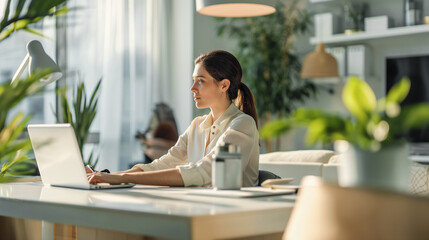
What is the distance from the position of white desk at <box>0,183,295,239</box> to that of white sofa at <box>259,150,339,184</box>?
77 cm

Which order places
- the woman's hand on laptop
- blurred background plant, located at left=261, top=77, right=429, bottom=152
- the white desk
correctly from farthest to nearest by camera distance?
the woman's hand on laptop → the white desk → blurred background plant, located at left=261, top=77, right=429, bottom=152

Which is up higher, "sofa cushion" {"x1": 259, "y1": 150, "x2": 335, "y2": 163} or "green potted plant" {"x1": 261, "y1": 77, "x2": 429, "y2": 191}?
"green potted plant" {"x1": 261, "y1": 77, "x2": 429, "y2": 191}

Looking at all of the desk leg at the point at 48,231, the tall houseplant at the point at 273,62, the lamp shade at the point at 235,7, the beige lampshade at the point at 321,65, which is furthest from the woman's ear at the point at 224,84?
the tall houseplant at the point at 273,62

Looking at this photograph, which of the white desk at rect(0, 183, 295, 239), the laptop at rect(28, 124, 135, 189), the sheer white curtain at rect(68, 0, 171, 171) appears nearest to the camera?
the white desk at rect(0, 183, 295, 239)

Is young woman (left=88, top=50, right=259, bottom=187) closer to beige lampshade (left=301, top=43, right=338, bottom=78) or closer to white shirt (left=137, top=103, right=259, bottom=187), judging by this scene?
white shirt (left=137, top=103, right=259, bottom=187)

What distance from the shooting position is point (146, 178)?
2.17 m

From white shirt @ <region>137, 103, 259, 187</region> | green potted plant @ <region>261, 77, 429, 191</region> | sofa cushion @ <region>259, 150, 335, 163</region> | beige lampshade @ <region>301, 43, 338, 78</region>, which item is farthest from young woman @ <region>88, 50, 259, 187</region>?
beige lampshade @ <region>301, 43, 338, 78</region>

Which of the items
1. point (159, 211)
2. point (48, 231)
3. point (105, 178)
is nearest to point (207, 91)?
point (105, 178)

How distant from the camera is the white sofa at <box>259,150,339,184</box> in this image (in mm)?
2524

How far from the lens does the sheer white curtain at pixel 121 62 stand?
556 cm

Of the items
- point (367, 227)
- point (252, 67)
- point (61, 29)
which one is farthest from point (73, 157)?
point (252, 67)

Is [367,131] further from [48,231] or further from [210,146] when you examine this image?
[210,146]

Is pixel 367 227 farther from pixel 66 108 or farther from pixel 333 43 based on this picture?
pixel 333 43

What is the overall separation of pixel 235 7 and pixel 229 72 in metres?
0.39
